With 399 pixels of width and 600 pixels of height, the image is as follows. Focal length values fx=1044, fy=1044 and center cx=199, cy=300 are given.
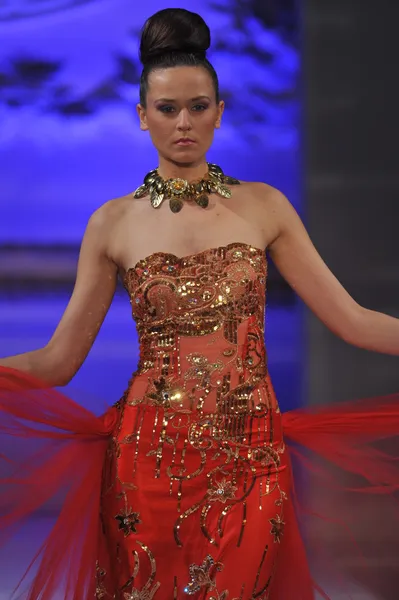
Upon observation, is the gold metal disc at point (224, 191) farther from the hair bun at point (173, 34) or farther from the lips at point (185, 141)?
the hair bun at point (173, 34)

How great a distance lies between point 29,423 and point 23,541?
0.74ft

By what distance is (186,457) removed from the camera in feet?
6.14

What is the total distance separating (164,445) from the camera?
1886 mm

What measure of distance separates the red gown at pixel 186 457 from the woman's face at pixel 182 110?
215 mm

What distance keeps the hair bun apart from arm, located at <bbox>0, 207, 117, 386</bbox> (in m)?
0.34

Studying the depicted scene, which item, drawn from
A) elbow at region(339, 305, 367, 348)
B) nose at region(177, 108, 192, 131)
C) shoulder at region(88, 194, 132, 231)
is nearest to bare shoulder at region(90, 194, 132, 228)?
shoulder at region(88, 194, 132, 231)

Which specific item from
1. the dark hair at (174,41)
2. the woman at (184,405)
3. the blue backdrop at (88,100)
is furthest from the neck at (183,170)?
the blue backdrop at (88,100)

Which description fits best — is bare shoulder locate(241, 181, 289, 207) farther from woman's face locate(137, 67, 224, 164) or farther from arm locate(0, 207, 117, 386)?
arm locate(0, 207, 117, 386)

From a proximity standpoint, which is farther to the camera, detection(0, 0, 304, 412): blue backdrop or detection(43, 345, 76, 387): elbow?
detection(0, 0, 304, 412): blue backdrop

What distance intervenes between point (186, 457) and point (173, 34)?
0.80m

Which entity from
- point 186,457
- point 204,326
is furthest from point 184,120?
point 186,457

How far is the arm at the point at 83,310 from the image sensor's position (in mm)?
2055

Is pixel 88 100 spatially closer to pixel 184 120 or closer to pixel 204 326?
pixel 184 120

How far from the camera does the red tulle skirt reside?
6.05 ft
